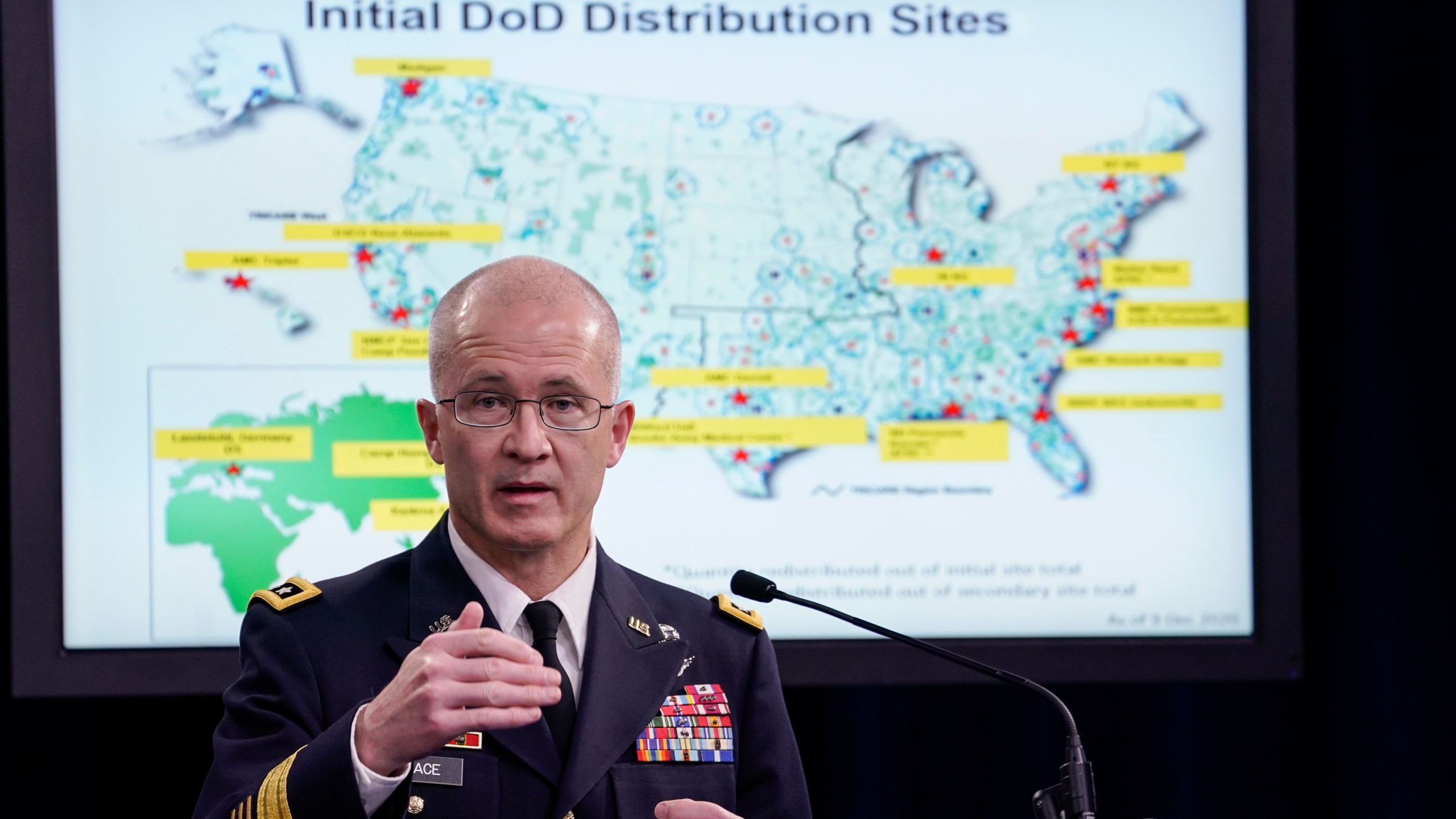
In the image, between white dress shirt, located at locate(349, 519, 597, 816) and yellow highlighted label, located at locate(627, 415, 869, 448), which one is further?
yellow highlighted label, located at locate(627, 415, 869, 448)

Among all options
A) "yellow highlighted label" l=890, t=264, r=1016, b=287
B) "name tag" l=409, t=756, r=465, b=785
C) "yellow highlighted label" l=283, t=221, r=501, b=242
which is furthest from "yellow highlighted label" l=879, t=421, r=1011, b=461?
"name tag" l=409, t=756, r=465, b=785

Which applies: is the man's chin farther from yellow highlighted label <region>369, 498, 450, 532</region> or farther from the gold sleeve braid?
yellow highlighted label <region>369, 498, 450, 532</region>

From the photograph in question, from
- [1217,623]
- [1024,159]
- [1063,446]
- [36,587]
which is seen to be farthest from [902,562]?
[36,587]

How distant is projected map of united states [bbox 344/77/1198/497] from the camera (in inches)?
107

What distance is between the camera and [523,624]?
1.70 metres

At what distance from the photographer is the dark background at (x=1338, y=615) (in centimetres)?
300

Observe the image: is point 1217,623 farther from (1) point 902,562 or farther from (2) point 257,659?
(2) point 257,659

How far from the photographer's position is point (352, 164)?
8.86 ft

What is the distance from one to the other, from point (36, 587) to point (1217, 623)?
2.51 metres

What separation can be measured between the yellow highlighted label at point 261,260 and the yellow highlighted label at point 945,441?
1.23 metres

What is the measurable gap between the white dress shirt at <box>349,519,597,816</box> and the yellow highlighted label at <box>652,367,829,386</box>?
3.21 ft

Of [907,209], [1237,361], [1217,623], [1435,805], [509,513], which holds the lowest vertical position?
[1435,805]

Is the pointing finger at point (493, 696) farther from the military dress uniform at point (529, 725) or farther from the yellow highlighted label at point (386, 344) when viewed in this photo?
the yellow highlighted label at point (386, 344)

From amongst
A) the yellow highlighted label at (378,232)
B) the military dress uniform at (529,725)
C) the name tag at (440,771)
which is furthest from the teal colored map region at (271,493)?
the name tag at (440,771)
